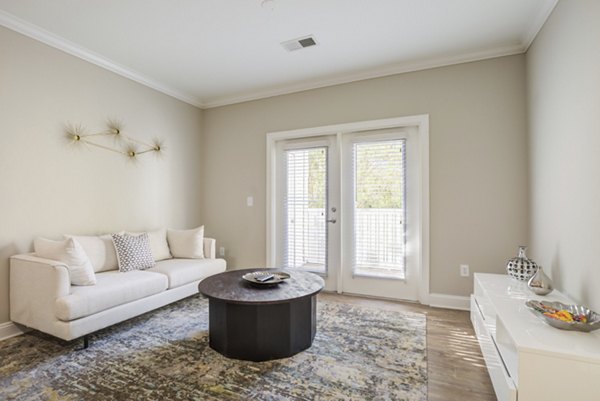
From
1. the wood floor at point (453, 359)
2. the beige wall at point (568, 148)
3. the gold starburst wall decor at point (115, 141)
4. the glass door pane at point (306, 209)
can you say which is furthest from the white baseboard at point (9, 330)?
the beige wall at point (568, 148)

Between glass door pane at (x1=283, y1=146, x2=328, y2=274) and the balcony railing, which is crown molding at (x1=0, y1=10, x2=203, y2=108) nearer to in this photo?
glass door pane at (x1=283, y1=146, x2=328, y2=274)

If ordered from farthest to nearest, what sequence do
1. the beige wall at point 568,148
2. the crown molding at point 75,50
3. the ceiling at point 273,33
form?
the crown molding at point 75,50, the ceiling at point 273,33, the beige wall at point 568,148

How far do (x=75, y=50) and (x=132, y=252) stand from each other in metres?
2.04

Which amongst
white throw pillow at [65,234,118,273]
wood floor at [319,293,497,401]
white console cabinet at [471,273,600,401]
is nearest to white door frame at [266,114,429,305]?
wood floor at [319,293,497,401]

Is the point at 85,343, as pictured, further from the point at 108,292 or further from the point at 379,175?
the point at 379,175

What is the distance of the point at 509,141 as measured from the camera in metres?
2.95

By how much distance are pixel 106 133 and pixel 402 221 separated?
11.1 feet

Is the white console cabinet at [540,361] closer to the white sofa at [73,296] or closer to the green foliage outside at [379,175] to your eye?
the green foliage outside at [379,175]

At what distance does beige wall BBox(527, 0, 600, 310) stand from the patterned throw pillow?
3518mm

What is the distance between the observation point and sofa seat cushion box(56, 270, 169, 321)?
2133 millimetres

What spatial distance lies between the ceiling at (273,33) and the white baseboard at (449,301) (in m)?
2.46

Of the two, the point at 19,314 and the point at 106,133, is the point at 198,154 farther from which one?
the point at 19,314

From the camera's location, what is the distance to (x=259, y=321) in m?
2.07

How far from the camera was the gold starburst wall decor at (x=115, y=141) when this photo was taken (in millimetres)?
2961
